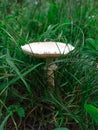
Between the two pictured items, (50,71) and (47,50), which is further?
(50,71)

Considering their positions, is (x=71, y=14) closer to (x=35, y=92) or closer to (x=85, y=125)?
(x=35, y=92)

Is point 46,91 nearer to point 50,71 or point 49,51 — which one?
point 50,71

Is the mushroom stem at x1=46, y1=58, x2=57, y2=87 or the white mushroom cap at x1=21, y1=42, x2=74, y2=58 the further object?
the mushroom stem at x1=46, y1=58, x2=57, y2=87

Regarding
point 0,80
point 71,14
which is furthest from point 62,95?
point 71,14

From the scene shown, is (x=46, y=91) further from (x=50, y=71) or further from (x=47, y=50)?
(x=47, y=50)

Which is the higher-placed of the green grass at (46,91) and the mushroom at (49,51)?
the mushroom at (49,51)

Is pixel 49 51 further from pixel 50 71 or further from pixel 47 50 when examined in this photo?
pixel 50 71

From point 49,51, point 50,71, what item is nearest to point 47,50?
point 49,51

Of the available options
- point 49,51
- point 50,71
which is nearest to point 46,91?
point 50,71

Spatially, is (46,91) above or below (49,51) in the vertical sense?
below
